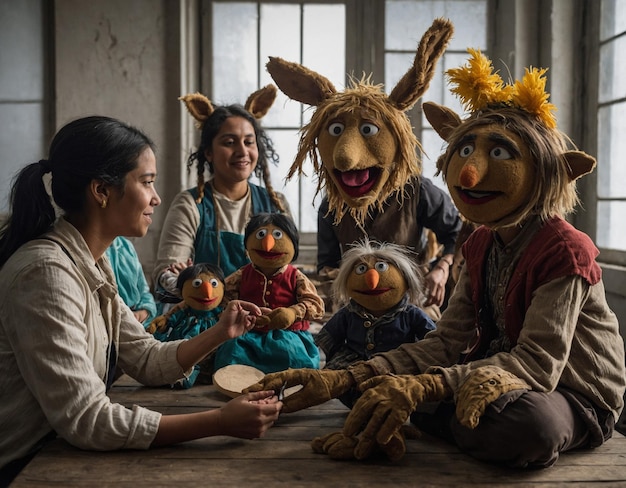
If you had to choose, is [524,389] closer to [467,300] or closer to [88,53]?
→ [467,300]

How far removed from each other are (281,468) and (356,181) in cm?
79

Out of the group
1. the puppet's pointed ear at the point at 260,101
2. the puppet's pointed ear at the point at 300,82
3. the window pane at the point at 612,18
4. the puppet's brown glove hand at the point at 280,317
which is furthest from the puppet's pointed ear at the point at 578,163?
the window pane at the point at 612,18

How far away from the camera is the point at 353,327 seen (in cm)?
186

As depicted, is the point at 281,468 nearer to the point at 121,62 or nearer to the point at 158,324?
the point at 158,324

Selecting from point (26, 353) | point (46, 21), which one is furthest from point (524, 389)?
point (46, 21)

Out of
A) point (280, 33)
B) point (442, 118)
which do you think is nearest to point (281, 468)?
point (442, 118)

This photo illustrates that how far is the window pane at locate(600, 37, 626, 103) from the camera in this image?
3.08 m

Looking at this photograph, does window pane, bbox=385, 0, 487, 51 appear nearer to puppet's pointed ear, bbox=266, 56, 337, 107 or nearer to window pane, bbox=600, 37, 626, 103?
window pane, bbox=600, 37, 626, 103

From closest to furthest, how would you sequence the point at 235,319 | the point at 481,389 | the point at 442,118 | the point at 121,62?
1. the point at 481,389
2. the point at 235,319
3. the point at 442,118
4. the point at 121,62

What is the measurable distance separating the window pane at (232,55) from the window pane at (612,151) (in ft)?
5.91

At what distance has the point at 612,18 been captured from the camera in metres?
3.15

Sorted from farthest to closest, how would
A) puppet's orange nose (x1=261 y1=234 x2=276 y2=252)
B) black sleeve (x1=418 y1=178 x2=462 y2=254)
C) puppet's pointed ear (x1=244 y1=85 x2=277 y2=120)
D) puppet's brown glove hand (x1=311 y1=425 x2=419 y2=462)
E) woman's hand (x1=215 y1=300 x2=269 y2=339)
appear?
puppet's pointed ear (x1=244 y1=85 x2=277 y2=120) < black sleeve (x1=418 y1=178 x2=462 y2=254) < puppet's orange nose (x1=261 y1=234 x2=276 y2=252) < woman's hand (x1=215 y1=300 x2=269 y2=339) < puppet's brown glove hand (x1=311 y1=425 x2=419 y2=462)

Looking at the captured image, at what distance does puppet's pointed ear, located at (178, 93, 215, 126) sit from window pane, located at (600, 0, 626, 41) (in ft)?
6.14

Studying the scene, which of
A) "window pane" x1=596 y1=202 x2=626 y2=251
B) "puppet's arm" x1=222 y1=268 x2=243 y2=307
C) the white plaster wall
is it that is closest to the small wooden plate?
"puppet's arm" x1=222 y1=268 x2=243 y2=307
